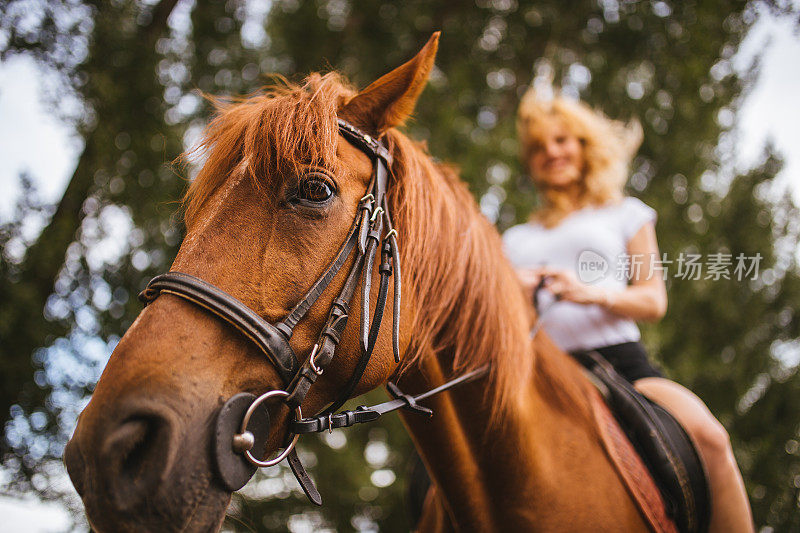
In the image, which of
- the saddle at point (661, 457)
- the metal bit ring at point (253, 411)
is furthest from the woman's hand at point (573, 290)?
the metal bit ring at point (253, 411)

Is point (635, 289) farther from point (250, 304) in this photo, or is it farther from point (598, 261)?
point (250, 304)

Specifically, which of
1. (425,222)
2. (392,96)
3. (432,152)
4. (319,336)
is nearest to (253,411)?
(319,336)

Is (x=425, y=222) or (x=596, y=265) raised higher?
(x=425, y=222)

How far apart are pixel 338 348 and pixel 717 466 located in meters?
2.00

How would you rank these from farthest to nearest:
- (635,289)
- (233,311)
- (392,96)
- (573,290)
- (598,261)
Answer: (598,261) → (635,289) → (573,290) → (392,96) → (233,311)

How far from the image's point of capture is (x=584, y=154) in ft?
11.0

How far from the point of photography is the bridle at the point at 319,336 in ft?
4.00

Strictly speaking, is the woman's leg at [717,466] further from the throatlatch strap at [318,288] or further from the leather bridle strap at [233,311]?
the leather bridle strap at [233,311]

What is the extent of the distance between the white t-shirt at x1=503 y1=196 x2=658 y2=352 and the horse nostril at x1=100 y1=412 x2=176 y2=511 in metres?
2.12

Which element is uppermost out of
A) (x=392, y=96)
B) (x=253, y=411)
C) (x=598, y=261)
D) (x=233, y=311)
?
(x=392, y=96)

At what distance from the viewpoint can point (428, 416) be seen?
1739mm

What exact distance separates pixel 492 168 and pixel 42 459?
5.37 meters

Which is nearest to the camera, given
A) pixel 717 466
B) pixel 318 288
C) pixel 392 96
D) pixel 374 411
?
pixel 318 288

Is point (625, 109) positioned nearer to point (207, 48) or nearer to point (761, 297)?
point (761, 297)
